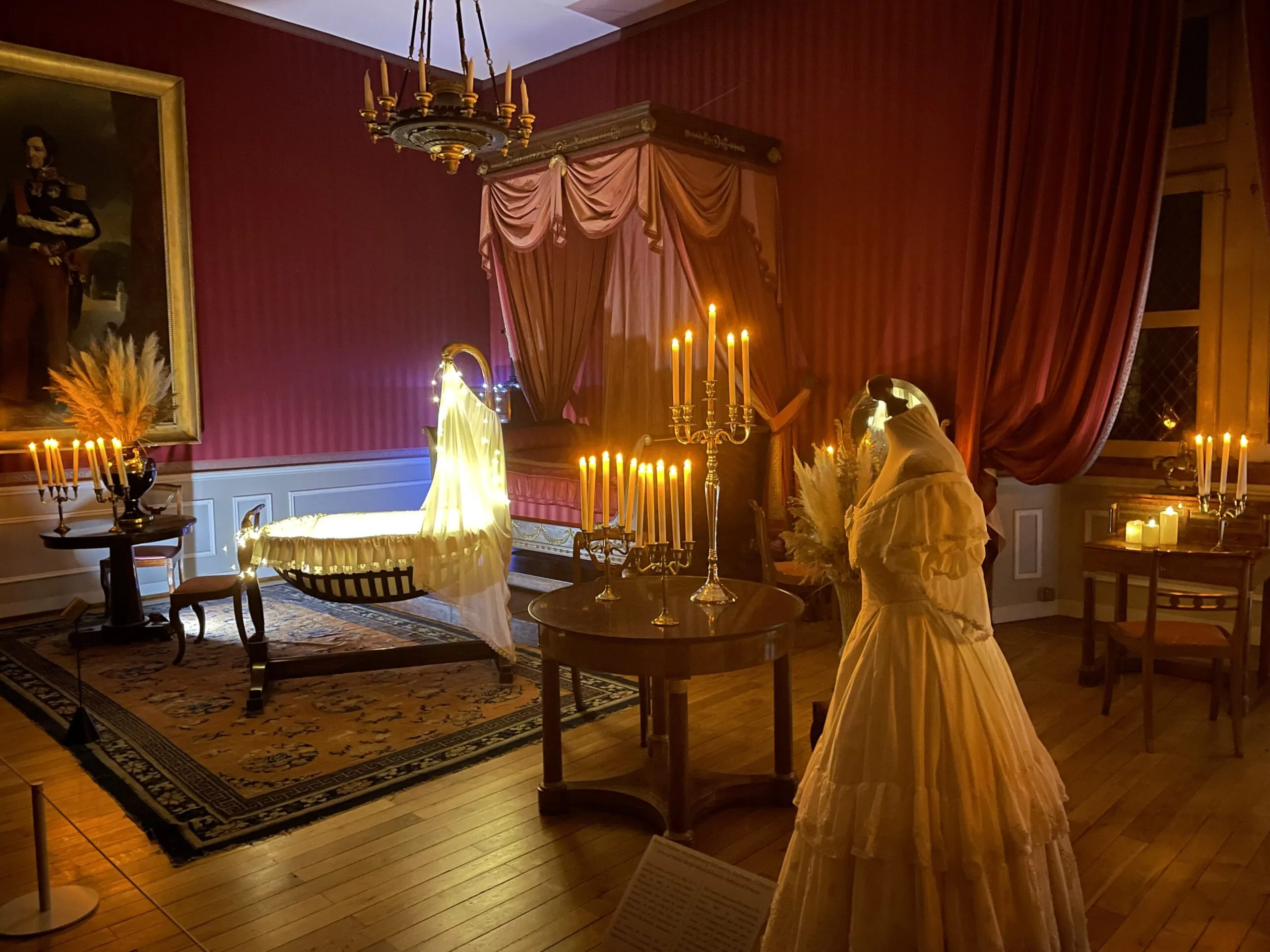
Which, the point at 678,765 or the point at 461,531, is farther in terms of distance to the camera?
the point at 461,531

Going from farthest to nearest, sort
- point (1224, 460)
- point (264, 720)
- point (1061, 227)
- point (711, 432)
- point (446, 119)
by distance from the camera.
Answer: point (1061, 227) < point (264, 720) < point (1224, 460) < point (446, 119) < point (711, 432)

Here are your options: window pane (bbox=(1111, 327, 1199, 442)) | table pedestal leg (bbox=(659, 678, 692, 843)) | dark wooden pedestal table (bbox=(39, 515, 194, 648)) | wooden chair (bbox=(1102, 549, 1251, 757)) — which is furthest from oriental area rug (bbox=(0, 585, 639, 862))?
window pane (bbox=(1111, 327, 1199, 442))

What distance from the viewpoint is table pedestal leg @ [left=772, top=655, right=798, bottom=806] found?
3.06 m

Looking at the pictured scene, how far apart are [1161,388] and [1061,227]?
114cm

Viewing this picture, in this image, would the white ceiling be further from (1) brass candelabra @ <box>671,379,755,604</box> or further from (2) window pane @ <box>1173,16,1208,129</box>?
(1) brass candelabra @ <box>671,379,755,604</box>

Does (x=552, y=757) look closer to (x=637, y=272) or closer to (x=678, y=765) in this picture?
(x=678, y=765)

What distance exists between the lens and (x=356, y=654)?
435cm

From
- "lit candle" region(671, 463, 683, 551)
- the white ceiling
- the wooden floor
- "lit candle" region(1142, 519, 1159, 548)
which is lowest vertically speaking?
the wooden floor

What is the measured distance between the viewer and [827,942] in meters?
1.95

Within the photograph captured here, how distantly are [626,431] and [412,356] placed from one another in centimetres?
208

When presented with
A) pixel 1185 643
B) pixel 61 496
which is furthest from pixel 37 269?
pixel 1185 643

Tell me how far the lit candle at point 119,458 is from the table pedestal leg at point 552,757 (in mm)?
3073

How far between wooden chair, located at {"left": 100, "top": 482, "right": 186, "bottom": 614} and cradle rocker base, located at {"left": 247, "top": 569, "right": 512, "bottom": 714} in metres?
1.31

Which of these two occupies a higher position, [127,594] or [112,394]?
[112,394]
